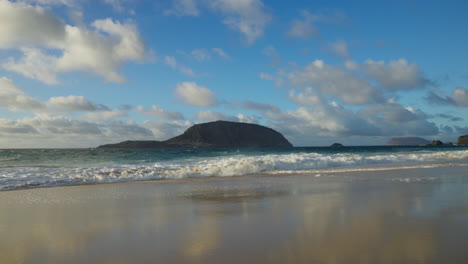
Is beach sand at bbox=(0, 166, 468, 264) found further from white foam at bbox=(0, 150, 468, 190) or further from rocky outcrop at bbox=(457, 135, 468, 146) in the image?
rocky outcrop at bbox=(457, 135, 468, 146)

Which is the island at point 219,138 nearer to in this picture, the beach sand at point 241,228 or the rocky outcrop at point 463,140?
the rocky outcrop at point 463,140

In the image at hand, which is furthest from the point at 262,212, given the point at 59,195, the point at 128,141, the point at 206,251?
the point at 128,141

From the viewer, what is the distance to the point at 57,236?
4609mm

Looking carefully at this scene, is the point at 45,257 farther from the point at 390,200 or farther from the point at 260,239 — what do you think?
the point at 390,200

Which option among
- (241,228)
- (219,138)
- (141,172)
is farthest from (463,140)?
(241,228)

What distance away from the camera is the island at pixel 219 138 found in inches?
4742

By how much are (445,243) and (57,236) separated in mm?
5276

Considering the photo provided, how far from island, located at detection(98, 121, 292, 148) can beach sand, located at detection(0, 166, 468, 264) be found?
11157 cm

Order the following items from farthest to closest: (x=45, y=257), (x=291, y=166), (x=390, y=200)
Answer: (x=291, y=166) < (x=390, y=200) < (x=45, y=257)

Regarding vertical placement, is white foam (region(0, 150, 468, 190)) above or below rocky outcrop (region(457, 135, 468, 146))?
below

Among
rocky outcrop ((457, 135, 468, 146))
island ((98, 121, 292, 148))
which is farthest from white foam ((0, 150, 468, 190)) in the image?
rocky outcrop ((457, 135, 468, 146))

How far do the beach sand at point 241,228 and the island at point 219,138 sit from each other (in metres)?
112

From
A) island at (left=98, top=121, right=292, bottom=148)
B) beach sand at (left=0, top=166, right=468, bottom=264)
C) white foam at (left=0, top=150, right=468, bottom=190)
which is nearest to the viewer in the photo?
beach sand at (left=0, top=166, right=468, bottom=264)

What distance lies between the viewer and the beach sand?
11.9 feet
